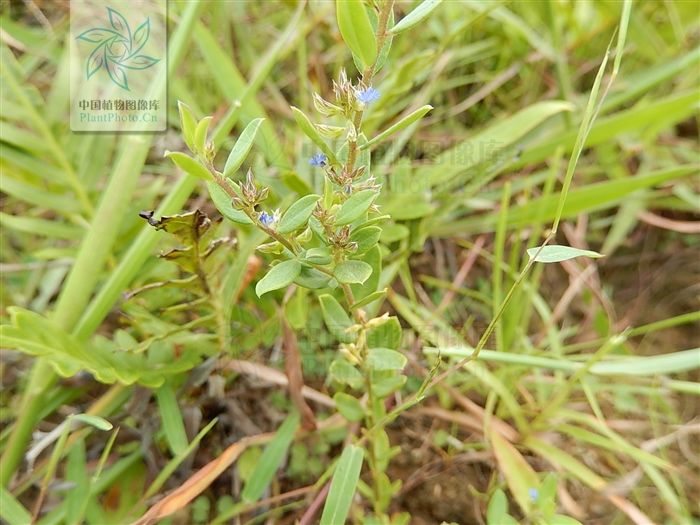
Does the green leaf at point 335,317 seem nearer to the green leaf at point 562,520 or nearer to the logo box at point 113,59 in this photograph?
the green leaf at point 562,520

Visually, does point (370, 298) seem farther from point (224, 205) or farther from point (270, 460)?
point (270, 460)

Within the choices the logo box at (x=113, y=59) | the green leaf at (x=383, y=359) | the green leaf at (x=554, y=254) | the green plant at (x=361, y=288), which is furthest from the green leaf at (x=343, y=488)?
the logo box at (x=113, y=59)

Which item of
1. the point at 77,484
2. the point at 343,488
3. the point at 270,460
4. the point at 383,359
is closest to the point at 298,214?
the point at 383,359

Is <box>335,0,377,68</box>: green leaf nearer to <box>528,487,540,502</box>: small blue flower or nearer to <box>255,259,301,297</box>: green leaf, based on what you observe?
<box>255,259,301,297</box>: green leaf

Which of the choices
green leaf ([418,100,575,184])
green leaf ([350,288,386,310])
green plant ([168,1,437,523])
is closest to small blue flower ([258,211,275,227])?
green plant ([168,1,437,523])

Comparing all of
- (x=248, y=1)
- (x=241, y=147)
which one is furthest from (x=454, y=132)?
(x=241, y=147)

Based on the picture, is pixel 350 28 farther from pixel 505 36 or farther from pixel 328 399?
pixel 505 36

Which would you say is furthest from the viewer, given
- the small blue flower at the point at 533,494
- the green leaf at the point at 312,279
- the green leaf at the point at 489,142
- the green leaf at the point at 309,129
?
the green leaf at the point at 489,142
